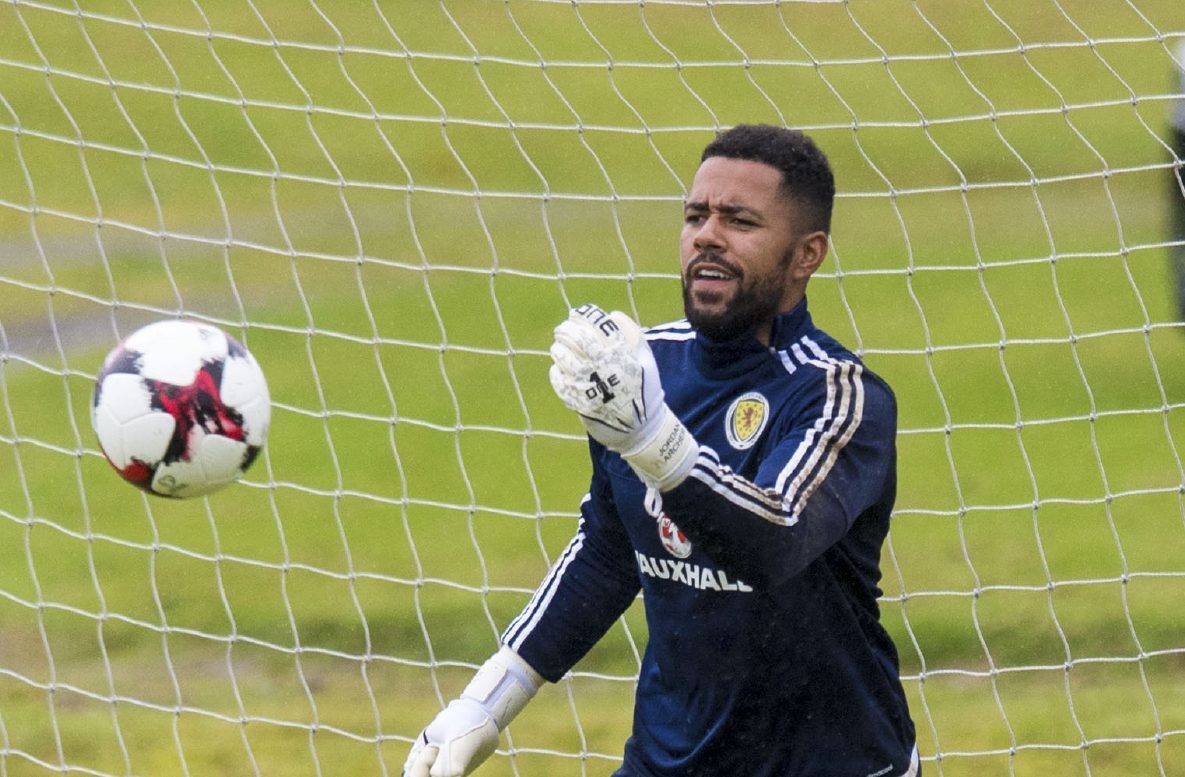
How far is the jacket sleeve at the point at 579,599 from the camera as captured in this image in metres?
3.97

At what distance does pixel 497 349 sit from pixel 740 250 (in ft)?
32.7

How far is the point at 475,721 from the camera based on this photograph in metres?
3.88

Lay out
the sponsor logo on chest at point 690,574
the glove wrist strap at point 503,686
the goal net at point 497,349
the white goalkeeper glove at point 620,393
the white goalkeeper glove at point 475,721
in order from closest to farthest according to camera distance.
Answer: the white goalkeeper glove at point 620,393 → the sponsor logo on chest at point 690,574 → the white goalkeeper glove at point 475,721 → the glove wrist strap at point 503,686 → the goal net at point 497,349

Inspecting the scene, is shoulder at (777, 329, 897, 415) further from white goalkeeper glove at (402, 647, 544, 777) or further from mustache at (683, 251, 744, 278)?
white goalkeeper glove at (402, 647, 544, 777)

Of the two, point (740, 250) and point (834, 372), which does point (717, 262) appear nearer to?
point (740, 250)

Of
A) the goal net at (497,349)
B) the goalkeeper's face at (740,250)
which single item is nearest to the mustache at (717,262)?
the goalkeeper's face at (740,250)

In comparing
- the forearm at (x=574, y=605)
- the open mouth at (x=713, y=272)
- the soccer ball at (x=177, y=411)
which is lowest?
the forearm at (x=574, y=605)

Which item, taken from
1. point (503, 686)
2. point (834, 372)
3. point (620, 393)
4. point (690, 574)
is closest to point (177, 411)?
point (503, 686)

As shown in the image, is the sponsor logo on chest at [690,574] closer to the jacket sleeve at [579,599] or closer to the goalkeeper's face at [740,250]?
the jacket sleeve at [579,599]

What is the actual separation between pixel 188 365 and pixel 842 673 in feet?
5.17

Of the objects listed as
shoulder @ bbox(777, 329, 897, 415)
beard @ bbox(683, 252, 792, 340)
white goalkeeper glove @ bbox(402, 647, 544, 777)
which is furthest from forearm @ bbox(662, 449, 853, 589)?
white goalkeeper glove @ bbox(402, 647, 544, 777)

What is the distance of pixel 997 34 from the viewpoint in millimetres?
25188

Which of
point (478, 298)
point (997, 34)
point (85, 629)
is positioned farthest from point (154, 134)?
point (85, 629)

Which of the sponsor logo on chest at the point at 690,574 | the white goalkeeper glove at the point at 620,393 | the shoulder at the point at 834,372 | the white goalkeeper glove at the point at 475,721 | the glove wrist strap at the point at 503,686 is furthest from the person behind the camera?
the glove wrist strap at the point at 503,686
